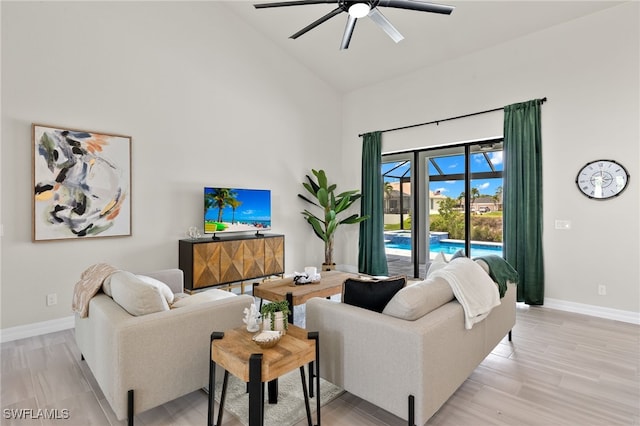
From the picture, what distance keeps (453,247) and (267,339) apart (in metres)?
4.41

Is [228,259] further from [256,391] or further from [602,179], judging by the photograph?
[602,179]

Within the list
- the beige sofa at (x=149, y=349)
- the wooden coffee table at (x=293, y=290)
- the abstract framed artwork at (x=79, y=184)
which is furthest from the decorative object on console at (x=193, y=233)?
the beige sofa at (x=149, y=349)

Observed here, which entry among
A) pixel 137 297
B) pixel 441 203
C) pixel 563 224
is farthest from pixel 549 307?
pixel 137 297

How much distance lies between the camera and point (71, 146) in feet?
11.4

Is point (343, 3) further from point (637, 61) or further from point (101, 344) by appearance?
point (637, 61)

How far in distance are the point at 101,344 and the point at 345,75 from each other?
5.50 metres

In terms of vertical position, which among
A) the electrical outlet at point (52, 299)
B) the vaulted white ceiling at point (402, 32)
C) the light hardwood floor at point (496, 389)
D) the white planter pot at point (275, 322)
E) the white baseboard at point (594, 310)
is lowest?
the light hardwood floor at point (496, 389)

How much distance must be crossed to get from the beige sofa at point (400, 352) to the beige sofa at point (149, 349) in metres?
0.68

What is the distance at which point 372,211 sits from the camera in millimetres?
6059

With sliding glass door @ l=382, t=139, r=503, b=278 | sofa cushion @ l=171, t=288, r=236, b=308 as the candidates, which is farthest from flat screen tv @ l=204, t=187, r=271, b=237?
sliding glass door @ l=382, t=139, r=503, b=278

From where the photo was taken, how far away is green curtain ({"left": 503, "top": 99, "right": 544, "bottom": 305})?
4270 millimetres

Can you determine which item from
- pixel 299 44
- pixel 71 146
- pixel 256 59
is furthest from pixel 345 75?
pixel 71 146

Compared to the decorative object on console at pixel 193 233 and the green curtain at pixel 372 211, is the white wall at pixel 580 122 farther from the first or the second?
the decorative object on console at pixel 193 233

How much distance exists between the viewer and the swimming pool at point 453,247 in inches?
193
